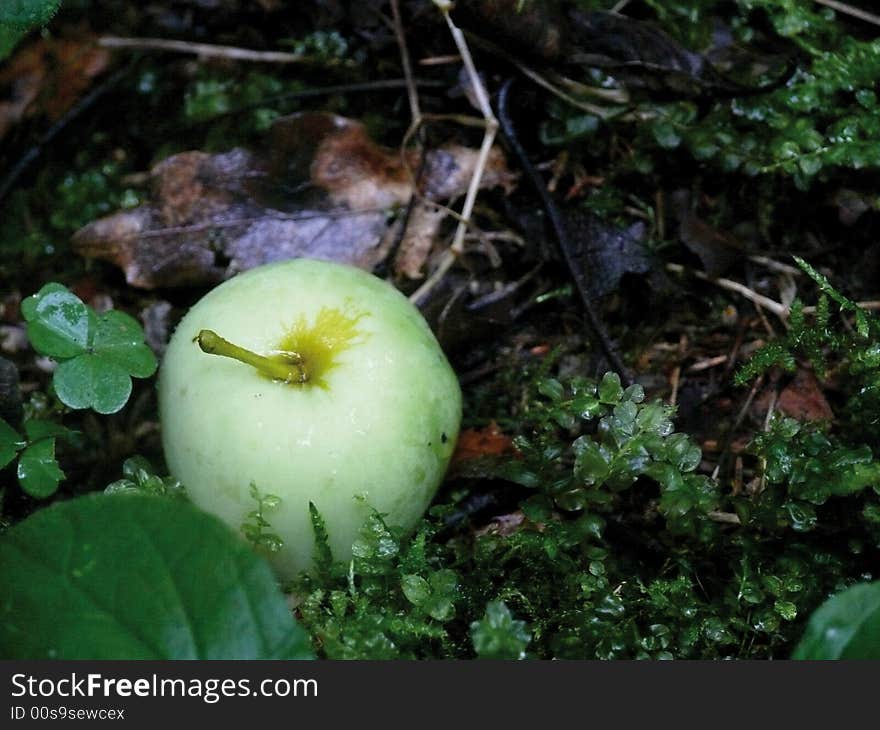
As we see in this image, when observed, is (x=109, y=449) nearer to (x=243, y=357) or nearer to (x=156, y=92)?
(x=243, y=357)

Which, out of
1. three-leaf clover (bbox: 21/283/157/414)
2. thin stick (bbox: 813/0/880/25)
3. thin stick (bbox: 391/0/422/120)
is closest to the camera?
three-leaf clover (bbox: 21/283/157/414)

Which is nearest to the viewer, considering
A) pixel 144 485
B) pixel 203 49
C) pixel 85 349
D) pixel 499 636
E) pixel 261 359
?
pixel 499 636

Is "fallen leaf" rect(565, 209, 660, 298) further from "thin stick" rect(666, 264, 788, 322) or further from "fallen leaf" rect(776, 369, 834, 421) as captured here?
"fallen leaf" rect(776, 369, 834, 421)

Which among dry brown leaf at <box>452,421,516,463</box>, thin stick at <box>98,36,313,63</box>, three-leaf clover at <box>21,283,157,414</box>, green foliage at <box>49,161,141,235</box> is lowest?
dry brown leaf at <box>452,421,516,463</box>

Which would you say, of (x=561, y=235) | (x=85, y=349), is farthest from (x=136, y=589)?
(x=561, y=235)

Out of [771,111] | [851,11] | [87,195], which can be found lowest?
[87,195]

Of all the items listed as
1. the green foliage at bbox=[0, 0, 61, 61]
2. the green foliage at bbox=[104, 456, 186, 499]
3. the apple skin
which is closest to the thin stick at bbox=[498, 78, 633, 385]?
the apple skin

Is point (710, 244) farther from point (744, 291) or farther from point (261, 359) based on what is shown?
point (261, 359)
